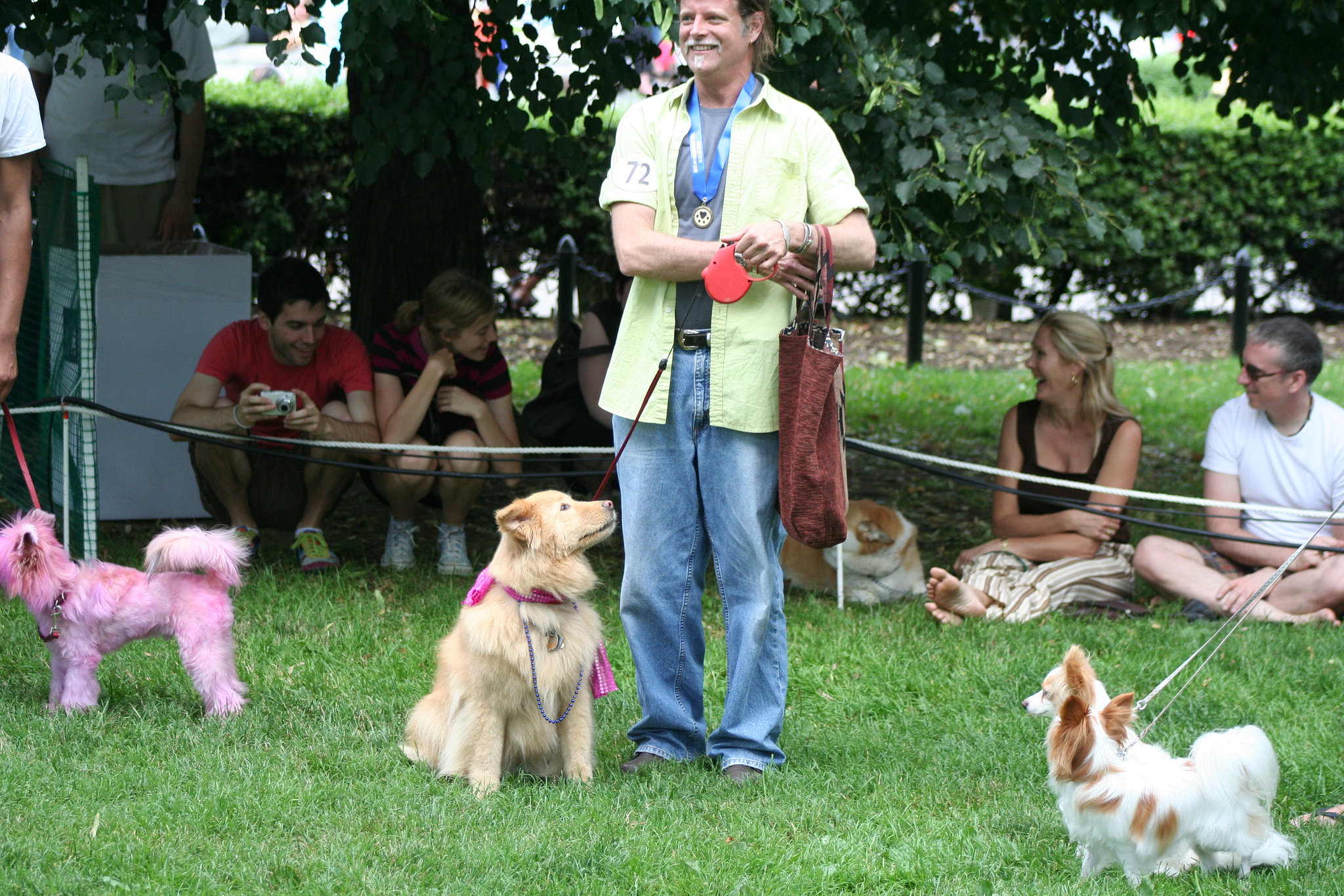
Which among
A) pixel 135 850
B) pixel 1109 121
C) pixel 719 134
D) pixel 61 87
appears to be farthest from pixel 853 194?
pixel 61 87

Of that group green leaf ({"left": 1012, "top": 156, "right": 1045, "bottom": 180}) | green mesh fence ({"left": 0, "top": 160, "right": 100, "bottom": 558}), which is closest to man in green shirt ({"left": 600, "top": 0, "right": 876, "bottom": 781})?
green leaf ({"left": 1012, "top": 156, "right": 1045, "bottom": 180})

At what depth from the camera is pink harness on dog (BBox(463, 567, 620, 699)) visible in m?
3.33

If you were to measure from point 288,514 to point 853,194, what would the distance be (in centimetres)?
353

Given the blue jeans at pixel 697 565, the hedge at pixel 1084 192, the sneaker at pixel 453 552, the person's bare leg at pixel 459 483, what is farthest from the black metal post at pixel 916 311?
the blue jeans at pixel 697 565

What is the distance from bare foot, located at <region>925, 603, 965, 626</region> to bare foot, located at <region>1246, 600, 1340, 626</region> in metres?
1.19

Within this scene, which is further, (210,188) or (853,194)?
(210,188)

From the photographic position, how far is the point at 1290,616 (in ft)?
17.1

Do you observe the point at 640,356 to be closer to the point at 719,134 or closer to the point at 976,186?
the point at 719,134

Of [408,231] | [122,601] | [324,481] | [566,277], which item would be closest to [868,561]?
[324,481]

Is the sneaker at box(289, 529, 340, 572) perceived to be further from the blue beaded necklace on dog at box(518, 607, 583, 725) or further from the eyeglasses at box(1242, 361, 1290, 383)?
the eyeglasses at box(1242, 361, 1290, 383)

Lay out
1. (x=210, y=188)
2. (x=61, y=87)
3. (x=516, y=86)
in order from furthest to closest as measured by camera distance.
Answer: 1. (x=210, y=188)
2. (x=61, y=87)
3. (x=516, y=86)

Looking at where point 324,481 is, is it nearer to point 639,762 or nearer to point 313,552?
point 313,552

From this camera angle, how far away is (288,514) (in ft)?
19.1

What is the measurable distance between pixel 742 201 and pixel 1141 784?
1697 millimetres
